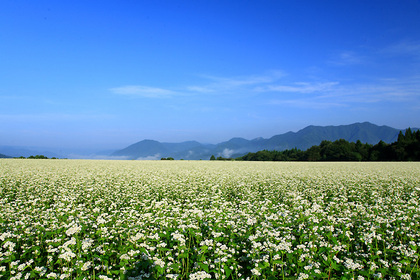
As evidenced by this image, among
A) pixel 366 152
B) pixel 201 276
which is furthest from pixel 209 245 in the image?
pixel 366 152

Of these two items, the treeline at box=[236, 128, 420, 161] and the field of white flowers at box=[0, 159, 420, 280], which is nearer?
the field of white flowers at box=[0, 159, 420, 280]

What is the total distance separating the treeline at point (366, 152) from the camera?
7617cm

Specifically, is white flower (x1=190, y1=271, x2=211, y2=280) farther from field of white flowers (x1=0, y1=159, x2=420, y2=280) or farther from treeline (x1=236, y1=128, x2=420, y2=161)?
treeline (x1=236, y1=128, x2=420, y2=161)

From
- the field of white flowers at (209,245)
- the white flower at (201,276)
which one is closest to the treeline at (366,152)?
the field of white flowers at (209,245)

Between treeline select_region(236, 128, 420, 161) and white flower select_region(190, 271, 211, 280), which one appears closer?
white flower select_region(190, 271, 211, 280)

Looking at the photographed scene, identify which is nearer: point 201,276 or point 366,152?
point 201,276

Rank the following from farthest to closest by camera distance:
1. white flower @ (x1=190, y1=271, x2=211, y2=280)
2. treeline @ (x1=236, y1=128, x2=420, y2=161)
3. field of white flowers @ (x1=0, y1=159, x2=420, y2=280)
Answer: treeline @ (x1=236, y1=128, x2=420, y2=161)
field of white flowers @ (x1=0, y1=159, x2=420, y2=280)
white flower @ (x1=190, y1=271, x2=211, y2=280)

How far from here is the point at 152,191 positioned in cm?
1388

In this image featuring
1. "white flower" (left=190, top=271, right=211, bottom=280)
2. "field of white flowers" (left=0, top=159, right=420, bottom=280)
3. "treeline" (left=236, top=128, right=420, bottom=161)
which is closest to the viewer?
"white flower" (left=190, top=271, right=211, bottom=280)

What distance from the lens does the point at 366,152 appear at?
3396 inches

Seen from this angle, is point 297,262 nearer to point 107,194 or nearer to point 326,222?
point 326,222

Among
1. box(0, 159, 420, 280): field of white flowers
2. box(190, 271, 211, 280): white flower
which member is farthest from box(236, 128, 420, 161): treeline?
box(190, 271, 211, 280): white flower

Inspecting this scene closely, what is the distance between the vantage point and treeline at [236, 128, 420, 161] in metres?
76.2

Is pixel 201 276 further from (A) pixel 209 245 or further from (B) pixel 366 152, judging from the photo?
(B) pixel 366 152
